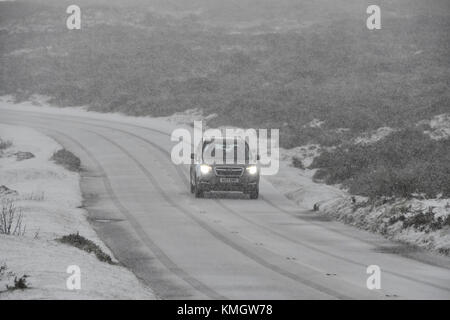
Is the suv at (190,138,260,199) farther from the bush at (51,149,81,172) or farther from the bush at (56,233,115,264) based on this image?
the bush at (56,233,115,264)

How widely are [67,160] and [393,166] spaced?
41.1ft

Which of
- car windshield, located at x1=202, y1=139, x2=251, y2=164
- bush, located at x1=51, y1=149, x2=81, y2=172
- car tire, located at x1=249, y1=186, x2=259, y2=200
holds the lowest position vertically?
car tire, located at x1=249, y1=186, x2=259, y2=200

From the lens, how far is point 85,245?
51.1 feet

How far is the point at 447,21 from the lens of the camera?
68.4m

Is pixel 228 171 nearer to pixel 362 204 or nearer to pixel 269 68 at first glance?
pixel 362 204

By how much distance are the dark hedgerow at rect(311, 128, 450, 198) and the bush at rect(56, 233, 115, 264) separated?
29.6ft

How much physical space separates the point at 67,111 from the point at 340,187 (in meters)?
34.7

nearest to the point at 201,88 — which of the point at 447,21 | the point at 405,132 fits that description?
the point at 447,21

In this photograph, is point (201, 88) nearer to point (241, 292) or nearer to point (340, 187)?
point (340, 187)

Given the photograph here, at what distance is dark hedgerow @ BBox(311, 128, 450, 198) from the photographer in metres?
22.7

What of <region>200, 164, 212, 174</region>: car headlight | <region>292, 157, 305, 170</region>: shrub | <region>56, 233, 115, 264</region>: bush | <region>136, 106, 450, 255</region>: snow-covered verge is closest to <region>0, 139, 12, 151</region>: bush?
<region>292, 157, 305, 170</region>: shrub

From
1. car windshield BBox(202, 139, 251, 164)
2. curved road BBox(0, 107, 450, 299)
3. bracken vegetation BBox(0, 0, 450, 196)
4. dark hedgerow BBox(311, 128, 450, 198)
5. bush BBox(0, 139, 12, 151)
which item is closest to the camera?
curved road BBox(0, 107, 450, 299)

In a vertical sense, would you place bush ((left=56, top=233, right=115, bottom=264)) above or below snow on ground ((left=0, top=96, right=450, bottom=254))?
above

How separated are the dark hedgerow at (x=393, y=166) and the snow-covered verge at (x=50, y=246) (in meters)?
8.29
